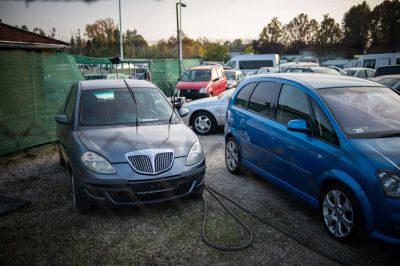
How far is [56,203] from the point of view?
15.2 feet

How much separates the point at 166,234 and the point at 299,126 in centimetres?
198

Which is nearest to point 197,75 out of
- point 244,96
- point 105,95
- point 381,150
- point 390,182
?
point 244,96

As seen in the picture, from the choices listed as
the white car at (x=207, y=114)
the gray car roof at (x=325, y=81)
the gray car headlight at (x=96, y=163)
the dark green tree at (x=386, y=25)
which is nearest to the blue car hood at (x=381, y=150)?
the gray car roof at (x=325, y=81)

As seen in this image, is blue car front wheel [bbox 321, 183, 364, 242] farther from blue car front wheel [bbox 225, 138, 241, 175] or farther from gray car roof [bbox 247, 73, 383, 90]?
blue car front wheel [bbox 225, 138, 241, 175]

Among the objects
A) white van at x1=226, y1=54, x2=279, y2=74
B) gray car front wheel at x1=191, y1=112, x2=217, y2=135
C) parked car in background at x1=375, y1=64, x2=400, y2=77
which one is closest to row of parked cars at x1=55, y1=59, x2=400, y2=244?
gray car front wheel at x1=191, y1=112, x2=217, y2=135

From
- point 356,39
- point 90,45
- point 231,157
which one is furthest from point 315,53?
point 231,157

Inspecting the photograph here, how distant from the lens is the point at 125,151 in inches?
157

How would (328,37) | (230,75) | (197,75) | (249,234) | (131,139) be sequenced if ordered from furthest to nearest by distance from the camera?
(328,37)
(230,75)
(197,75)
(131,139)
(249,234)

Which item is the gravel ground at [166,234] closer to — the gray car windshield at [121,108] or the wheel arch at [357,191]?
the wheel arch at [357,191]

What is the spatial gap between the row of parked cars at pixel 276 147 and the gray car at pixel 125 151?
1 centimetres

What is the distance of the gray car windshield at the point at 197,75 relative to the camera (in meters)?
15.6

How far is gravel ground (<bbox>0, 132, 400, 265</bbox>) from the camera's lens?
129 inches

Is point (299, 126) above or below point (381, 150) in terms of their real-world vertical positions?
above

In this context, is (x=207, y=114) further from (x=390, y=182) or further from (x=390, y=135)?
(x=390, y=182)
